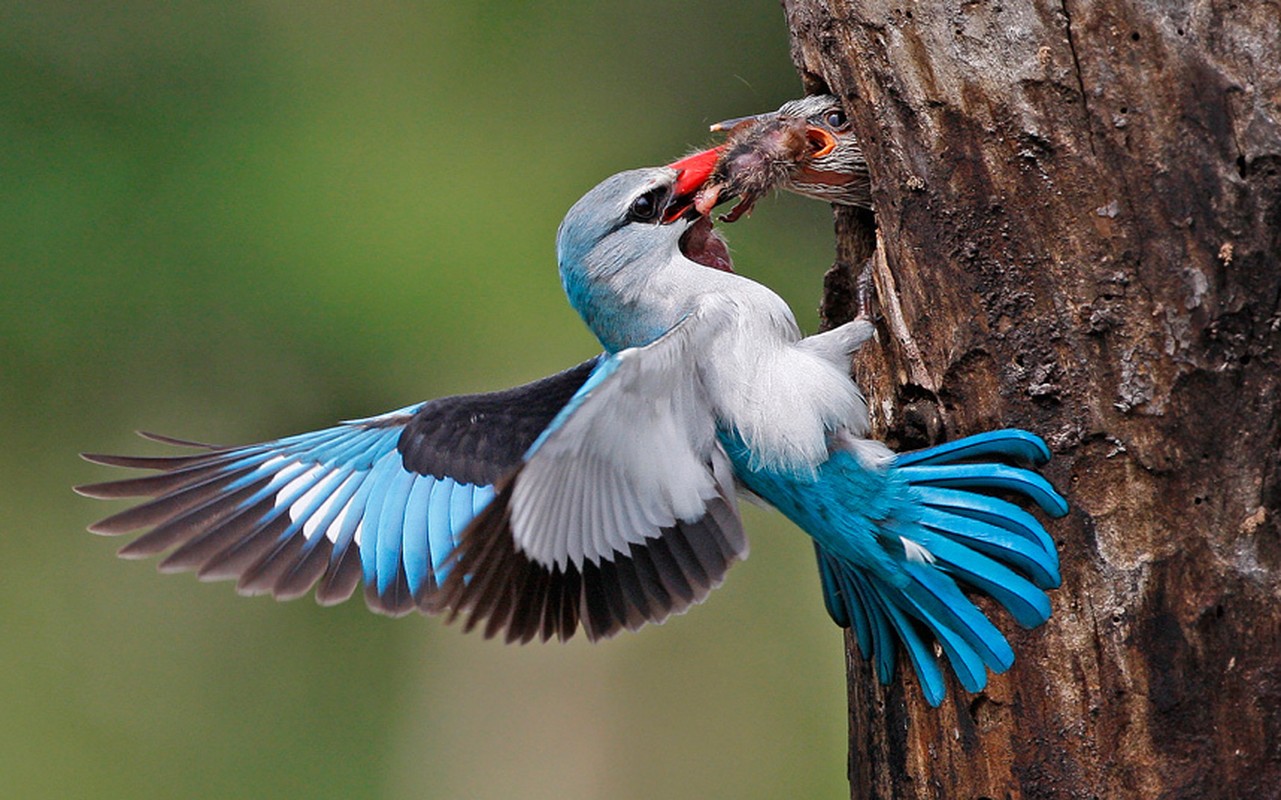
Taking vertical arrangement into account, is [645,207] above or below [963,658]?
above

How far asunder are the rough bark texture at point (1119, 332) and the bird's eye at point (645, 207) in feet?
2.09

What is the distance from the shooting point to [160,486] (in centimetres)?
247

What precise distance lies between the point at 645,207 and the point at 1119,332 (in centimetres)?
98

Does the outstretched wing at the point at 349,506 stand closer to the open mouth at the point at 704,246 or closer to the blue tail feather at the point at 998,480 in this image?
the open mouth at the point at 704,246

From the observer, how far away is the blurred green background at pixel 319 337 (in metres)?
5.05

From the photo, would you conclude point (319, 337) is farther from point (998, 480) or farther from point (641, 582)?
point (998, 480)

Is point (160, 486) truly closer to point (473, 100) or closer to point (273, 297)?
point (273, 297)

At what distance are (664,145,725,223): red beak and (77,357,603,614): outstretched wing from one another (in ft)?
1.13

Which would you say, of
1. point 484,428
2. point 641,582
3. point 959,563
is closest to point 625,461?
point 641,582

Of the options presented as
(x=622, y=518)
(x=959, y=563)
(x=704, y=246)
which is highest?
(x=704, y=246)

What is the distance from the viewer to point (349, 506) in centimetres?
252

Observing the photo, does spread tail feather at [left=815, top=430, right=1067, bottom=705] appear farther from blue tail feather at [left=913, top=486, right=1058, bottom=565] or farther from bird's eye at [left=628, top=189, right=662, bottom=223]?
bird's eye at [left=628, top=189, right=662, bottom=223]

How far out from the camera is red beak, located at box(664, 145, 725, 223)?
8.19ft

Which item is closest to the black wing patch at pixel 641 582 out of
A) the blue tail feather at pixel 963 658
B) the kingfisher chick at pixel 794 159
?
the blue tail feather at pixel 963 658
